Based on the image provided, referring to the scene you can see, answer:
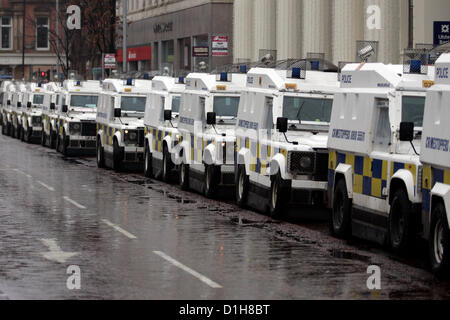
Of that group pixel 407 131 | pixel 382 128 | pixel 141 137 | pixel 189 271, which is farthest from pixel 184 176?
pixel 189 271

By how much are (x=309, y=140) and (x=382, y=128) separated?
150 inches

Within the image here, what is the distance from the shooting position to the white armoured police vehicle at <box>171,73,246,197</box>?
2462cm

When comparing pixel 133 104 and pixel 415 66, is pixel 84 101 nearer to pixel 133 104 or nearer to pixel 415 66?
pixel 133 104

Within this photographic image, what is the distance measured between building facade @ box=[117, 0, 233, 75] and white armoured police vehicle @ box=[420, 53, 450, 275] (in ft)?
123

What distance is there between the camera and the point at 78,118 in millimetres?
41406

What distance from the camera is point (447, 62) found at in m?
14.1

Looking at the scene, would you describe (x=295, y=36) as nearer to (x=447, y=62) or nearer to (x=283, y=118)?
(x=283, y=118)

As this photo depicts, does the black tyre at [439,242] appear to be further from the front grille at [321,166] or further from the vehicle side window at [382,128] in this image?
the front grille at [321,166]

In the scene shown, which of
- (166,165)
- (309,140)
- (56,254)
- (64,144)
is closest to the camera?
(56,254)

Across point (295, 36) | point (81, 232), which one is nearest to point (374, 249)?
point (81, 232)

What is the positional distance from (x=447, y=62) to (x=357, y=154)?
3417mm

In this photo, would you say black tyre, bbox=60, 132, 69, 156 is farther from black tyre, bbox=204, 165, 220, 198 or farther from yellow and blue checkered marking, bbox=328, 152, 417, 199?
yellow and blue checkered marking, bbox=328, 152, 417, 199

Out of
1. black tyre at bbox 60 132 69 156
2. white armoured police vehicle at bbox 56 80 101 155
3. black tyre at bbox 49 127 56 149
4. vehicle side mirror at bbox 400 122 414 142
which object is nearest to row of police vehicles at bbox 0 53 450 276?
vehicle side mirror at bbox 400 122 414 142

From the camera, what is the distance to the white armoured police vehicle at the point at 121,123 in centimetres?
3331
